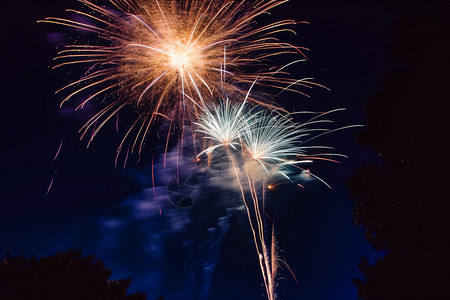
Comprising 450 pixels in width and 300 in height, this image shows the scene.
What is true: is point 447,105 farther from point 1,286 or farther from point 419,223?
point 1,286

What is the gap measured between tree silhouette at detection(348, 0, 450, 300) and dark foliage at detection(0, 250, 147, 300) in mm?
11117

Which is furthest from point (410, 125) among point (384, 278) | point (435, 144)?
point (384, 278)

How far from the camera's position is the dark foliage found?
9822 millimetres

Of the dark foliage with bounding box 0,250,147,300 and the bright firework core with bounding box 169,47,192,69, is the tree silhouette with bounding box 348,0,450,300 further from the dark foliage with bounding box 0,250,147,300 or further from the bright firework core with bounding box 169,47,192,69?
the dark foliage with bounding box 0,250,147,300

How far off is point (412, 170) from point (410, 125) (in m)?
1.35

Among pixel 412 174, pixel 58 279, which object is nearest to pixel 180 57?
pixel 412 174

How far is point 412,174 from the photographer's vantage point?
23.5 feet

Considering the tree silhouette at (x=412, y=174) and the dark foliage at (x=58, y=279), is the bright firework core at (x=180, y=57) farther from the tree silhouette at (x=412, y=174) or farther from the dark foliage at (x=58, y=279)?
the dark foliage at (x=58, y=279)

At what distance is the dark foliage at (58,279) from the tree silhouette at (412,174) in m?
11.1

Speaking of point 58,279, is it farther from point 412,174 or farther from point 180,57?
→ point 412,174

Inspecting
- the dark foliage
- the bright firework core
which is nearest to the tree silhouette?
the bright firework core

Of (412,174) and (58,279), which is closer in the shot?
(412,174)

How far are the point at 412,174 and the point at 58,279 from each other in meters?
14.1

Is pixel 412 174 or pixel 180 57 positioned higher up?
pixel 180 57
